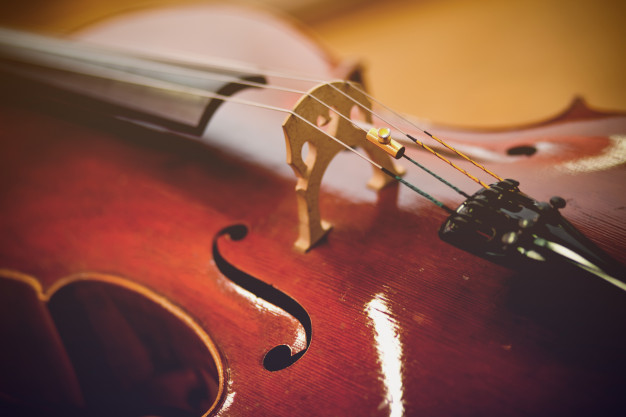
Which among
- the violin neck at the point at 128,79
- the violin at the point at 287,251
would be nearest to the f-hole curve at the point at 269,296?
the violin at the point at 287,251

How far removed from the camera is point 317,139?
601 mm

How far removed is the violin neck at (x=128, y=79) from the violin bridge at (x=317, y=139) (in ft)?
0.85

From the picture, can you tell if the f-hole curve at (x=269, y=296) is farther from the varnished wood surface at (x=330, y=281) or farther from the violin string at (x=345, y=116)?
the violin string at (x=345, y=116)

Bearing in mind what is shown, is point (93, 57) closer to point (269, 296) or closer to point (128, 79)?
point (128, 79)

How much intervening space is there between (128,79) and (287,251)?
61 centimetres

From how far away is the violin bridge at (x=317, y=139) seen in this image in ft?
1.85

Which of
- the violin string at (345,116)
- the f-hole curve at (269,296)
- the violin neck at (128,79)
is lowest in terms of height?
the f-hole curve at (269,296)

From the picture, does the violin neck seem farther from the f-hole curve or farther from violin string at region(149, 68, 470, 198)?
the f-hole curve

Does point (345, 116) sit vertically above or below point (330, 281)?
above

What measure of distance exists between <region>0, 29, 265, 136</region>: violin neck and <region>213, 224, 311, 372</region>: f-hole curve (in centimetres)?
23

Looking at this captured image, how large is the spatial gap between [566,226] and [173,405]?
87 cm

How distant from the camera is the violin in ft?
1.52

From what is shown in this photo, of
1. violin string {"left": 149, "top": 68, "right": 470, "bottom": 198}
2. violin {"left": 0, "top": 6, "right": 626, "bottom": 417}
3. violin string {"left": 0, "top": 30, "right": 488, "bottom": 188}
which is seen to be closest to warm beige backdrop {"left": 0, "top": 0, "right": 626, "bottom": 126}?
violin string {"left": 0, "top": 30, "right": 488, "bottom": 188}

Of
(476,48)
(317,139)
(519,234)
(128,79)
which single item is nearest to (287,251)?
(317,139)
